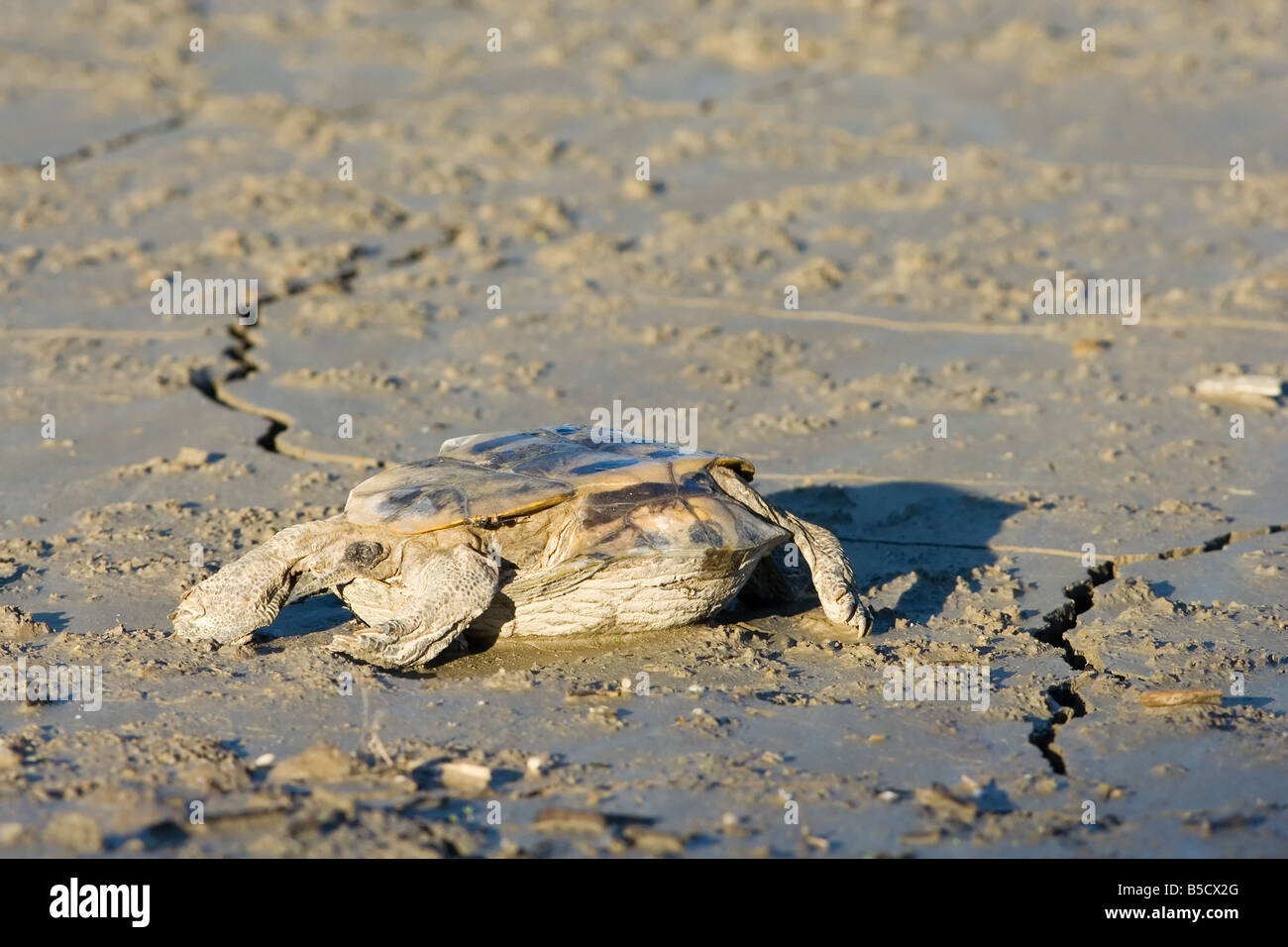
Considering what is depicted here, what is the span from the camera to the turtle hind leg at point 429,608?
4055 mm

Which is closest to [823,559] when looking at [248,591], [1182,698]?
[1182,698]

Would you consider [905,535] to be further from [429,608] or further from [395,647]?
[395,647]

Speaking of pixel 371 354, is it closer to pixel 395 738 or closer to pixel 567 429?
pixel 567 429

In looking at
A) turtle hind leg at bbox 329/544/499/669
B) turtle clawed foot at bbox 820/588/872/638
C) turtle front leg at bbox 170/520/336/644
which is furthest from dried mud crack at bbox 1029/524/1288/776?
turtle front leg at bbox 170/520/336/644

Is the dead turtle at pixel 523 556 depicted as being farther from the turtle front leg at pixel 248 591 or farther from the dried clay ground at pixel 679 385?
the dried clay ground at pixel 679 385

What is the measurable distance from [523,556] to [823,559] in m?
0.95

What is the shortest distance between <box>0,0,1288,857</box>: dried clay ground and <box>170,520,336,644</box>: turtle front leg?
105 mm

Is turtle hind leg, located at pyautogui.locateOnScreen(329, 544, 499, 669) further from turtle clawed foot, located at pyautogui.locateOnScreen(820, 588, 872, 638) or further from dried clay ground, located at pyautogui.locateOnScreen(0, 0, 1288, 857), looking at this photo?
turtle clawed foot, located at pyautogui.locateOnScreen(820, 588, 872, 638)

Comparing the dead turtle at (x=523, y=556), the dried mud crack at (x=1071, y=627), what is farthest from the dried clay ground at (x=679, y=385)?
the dead turtle at (x=523, y=556)

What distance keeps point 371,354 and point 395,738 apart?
11.2ft

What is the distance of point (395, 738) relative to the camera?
369 centimetres

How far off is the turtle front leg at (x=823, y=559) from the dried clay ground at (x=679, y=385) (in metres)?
0.12

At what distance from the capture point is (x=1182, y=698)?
392 cm

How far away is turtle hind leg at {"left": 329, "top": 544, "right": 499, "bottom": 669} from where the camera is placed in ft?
13.3
